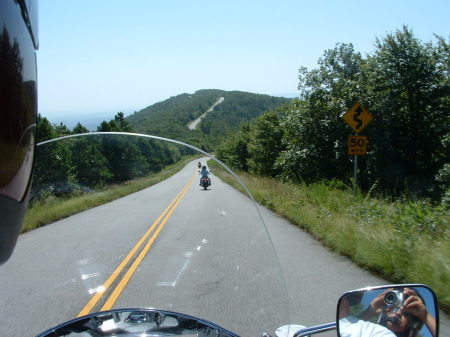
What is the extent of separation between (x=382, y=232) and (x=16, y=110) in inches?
313

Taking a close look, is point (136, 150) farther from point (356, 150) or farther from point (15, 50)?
point (356, 150)

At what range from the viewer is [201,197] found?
10.6ft

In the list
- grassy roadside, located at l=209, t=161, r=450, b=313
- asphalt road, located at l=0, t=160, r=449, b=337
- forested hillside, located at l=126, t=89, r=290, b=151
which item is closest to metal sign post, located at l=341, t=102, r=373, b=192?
grassy roadside, located at l=209, t=161, r=450, b=313

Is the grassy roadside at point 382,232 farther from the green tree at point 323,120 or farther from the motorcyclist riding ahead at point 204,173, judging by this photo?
the green tree at point 323,120

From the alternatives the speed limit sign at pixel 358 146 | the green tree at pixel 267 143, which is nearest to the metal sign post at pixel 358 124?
the speed limit sign at pixel 358 146

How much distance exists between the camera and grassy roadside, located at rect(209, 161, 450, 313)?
6.09 metres

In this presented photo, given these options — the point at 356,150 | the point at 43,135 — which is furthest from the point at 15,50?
the point at 356,150

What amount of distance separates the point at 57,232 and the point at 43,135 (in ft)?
1.71

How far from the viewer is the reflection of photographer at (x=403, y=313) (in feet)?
6.36

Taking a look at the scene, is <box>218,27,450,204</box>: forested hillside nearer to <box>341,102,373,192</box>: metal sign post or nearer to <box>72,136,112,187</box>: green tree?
<box>341,102,373,192</box>: metal sign post

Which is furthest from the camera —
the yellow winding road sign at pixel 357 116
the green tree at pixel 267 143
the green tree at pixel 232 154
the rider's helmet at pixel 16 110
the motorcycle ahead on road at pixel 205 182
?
the green tree at pixel 267 143

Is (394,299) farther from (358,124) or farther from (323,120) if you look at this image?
(323,120)

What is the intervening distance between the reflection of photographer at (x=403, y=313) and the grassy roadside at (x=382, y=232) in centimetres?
119

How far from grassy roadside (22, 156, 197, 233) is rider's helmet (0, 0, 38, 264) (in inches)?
37.7
